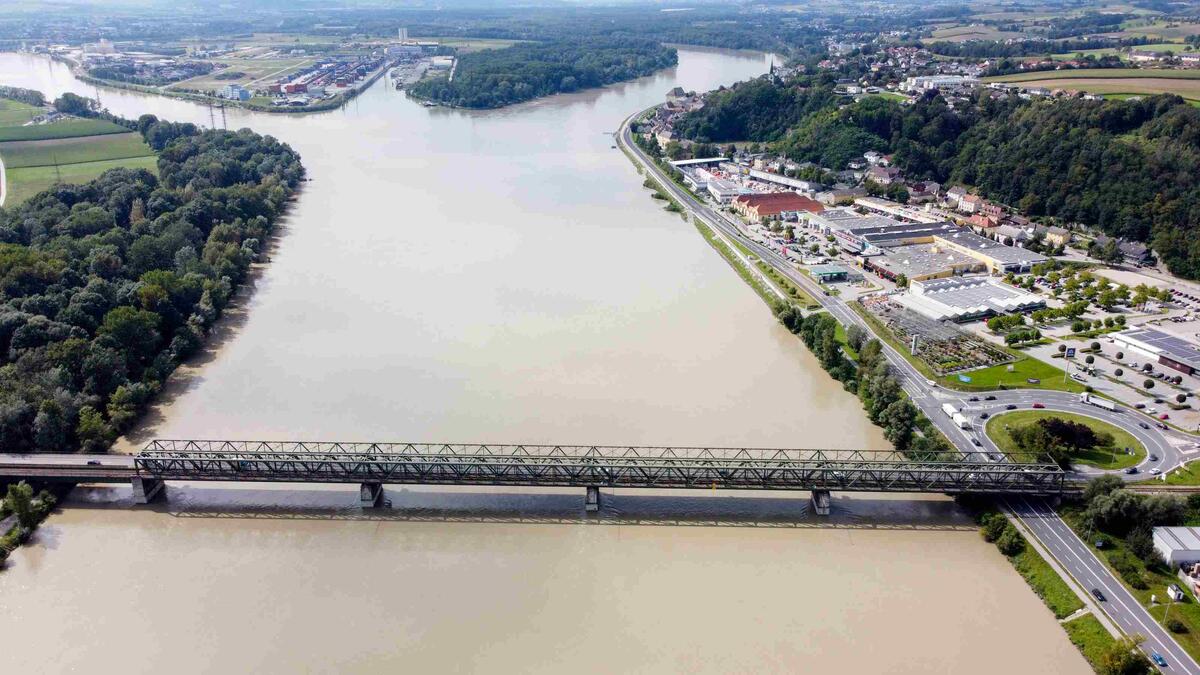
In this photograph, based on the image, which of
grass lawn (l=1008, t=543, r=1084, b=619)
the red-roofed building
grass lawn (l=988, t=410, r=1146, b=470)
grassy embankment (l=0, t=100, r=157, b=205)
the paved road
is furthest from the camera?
the red-roofed building

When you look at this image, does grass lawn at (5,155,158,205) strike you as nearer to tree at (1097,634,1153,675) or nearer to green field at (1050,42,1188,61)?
tree at (1097,634,1153,675)

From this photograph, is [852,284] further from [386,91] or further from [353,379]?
[386,91]

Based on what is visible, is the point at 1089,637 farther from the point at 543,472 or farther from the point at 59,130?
the point at 59,130

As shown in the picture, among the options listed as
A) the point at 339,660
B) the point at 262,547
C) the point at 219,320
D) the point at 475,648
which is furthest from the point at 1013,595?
the point at 219,320

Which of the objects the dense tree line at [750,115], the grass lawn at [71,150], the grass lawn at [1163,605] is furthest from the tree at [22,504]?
the dense tree line at [750,115]

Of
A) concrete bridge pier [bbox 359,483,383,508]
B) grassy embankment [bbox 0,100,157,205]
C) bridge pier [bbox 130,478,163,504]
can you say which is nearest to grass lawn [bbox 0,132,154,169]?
grassy embankment [bbox 0,100,157,205]

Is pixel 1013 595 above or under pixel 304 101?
under
